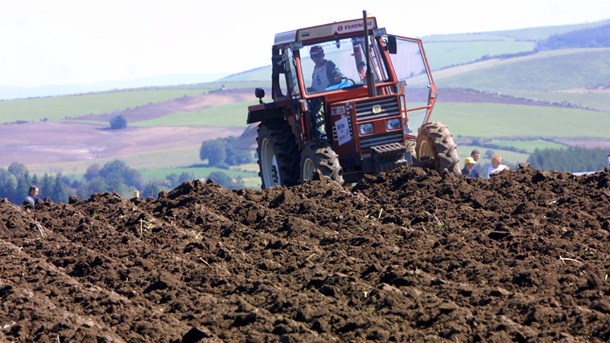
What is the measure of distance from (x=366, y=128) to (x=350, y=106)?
40cm

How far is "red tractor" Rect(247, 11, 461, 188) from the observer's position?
15875 millimetres

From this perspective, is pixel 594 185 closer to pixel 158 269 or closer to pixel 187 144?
pixel 158 269

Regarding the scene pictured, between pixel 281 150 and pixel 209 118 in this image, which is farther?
pixel 209 118

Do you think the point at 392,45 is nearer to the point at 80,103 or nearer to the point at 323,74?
the point at 323,74

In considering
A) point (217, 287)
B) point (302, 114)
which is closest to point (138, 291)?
point (217, 287)

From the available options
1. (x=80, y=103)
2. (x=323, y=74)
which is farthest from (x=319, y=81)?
(x=80, y=103)

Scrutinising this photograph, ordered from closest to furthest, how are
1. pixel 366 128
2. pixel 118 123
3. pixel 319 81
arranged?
pixel 366 128, pixel 319 81, pixel 118 123

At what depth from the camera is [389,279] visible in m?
9.11

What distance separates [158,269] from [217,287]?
2.91 ft

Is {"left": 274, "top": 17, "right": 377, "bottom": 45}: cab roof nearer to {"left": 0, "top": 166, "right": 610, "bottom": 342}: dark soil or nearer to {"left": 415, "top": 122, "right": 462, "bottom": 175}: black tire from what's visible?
{"left": 415, "top": 122, "right": 462, "bottom": 175}: black tire

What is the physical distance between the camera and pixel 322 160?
605 inches

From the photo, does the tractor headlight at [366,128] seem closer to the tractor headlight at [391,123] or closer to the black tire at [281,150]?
the tractor headlight at [391,123]

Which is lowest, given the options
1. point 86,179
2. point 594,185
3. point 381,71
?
point 86,179

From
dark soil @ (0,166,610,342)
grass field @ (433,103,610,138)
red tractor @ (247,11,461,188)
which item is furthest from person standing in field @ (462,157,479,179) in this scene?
grass field @ (433,103,610,138)
